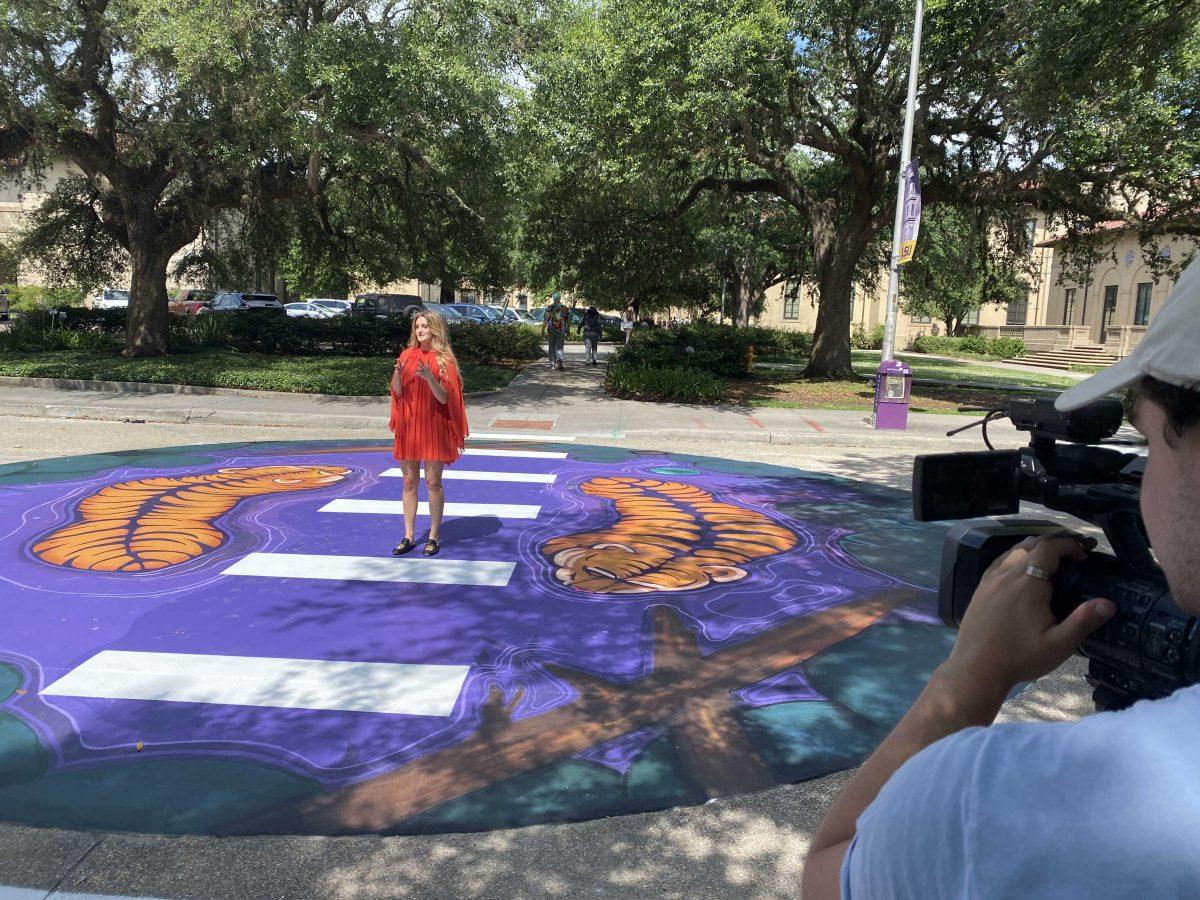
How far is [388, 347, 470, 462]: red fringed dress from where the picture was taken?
5.97 m

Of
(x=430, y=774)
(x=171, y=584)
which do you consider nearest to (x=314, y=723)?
(x=430, y=774)

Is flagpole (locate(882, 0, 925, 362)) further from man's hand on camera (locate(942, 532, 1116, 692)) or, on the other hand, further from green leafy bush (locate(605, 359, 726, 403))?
man's hand on camera (locate(942, 532, 1116, 692))

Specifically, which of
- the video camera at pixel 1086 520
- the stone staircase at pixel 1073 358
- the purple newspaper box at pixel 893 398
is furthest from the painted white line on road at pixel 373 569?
the stone staircase at pixel 1073 358

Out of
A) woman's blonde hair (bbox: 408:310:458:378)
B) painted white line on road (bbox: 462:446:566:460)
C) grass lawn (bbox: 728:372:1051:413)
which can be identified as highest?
woman's blonde hair (bbox: 408:310:458:378)

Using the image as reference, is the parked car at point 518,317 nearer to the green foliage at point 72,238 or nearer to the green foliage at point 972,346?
the green foliage at point 72,238

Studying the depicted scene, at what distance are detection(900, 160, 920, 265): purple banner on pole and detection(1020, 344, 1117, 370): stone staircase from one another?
26.6 meters

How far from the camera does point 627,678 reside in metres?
4.12

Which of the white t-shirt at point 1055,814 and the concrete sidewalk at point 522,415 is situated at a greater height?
the white t-shirt at point 1055,814

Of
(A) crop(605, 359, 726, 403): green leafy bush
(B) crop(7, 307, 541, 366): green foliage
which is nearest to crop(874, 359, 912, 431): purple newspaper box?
(A) crop(605, 359, 726, 403): green leafy bush

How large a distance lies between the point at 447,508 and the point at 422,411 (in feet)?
5.49

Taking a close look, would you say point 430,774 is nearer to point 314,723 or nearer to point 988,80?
point 314,723

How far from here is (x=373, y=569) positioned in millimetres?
5680

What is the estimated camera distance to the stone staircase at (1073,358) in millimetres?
36312

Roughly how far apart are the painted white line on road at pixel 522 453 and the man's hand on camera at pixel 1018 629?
→ 30.1ft
